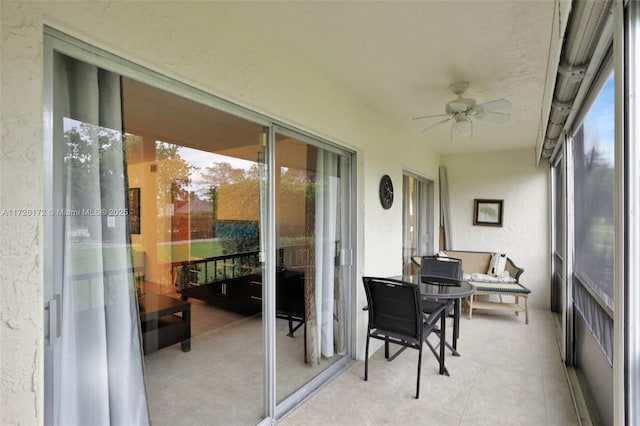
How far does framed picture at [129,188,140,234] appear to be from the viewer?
59.7 inches

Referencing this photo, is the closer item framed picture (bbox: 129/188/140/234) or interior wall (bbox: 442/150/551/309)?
framed picture (bbox: 129/188/140/234)

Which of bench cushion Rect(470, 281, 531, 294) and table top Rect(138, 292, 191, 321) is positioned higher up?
table top Rect(138, 292, 191, 321)

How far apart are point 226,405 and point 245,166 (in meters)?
1.56

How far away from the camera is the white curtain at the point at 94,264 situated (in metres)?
1.25

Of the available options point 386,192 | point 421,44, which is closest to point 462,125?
point 421,44

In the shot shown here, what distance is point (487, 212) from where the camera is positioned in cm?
576

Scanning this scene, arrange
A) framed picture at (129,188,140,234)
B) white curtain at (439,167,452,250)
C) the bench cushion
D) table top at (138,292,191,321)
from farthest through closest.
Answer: white curtain at (439,167,452,250) < the bench cushion < table top at (138,292,191,321) < framed picture at (129,188,140,234)

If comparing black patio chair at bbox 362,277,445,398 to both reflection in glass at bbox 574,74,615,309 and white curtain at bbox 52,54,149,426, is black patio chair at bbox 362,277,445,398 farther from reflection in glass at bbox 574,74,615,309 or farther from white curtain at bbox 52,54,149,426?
white curtain at bbox 52,54,149,426

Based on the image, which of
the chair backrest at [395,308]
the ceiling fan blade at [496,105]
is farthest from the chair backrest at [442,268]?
the ceiling fan blade at [496,105]

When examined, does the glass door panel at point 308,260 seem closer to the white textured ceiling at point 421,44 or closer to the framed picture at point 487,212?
the white textured ceiling at point 421,44

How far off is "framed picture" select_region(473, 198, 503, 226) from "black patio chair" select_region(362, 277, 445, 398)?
3514mm

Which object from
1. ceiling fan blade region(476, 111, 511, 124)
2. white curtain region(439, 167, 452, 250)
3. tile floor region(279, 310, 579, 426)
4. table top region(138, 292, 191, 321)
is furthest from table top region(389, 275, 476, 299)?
white curtain region(439, 167, 452, 250)

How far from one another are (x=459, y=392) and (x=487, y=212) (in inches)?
153

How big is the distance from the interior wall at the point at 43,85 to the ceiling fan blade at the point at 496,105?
1297 millimetres
